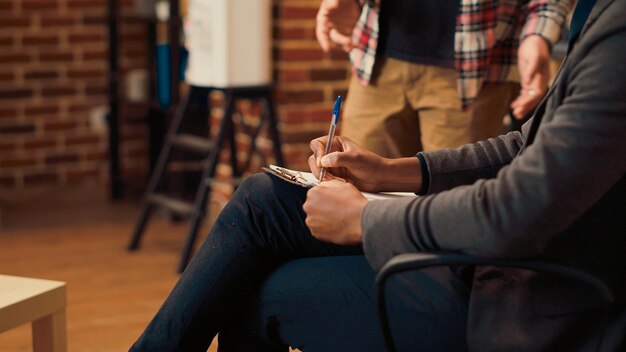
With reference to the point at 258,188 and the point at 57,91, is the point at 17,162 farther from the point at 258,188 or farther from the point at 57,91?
the point at 258,188

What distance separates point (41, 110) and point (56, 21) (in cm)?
47

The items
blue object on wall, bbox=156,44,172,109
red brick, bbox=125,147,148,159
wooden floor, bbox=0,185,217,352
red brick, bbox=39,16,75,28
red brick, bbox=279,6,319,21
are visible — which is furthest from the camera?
red brick, bbox=125,147,148,159

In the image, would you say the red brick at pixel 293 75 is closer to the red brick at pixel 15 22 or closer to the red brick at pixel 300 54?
the red brick at pixel 300 54

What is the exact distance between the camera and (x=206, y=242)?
4.97 ft

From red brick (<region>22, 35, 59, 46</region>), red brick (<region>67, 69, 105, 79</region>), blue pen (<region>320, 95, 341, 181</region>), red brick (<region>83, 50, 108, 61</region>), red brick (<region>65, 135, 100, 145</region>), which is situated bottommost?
red brick (<region>65, 135, 100, 145</region>)

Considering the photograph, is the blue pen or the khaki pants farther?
the khaki pants

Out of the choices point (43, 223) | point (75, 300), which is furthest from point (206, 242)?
point (43, 223)

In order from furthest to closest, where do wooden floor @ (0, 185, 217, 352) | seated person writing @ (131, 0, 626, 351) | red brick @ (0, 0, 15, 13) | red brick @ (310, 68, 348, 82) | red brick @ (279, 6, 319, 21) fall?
1. red brick @ (0, 0, 15, 13)
2. red brick @ (310, 68, 348, 82)
3. red brick @ (279, 6, 319, 21)
4. wooden floor @ (0, 185, 217, 352)
5. seated person writing @ (131, 0, 626, 351)

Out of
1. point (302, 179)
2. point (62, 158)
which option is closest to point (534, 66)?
point (302, 179)

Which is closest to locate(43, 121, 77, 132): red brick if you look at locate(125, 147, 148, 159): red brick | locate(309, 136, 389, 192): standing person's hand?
locate(125, 147, 148, 159): red brick

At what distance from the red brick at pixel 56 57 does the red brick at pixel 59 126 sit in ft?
1.08

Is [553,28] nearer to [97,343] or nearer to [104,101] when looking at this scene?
[97,343]

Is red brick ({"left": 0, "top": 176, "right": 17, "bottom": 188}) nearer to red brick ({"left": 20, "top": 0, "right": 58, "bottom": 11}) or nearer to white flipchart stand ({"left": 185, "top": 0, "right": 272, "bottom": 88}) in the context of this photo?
red brick ({"left": 20, "top": 0, "right": 58, "bottom": 11})

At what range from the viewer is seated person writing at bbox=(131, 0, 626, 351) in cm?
111
